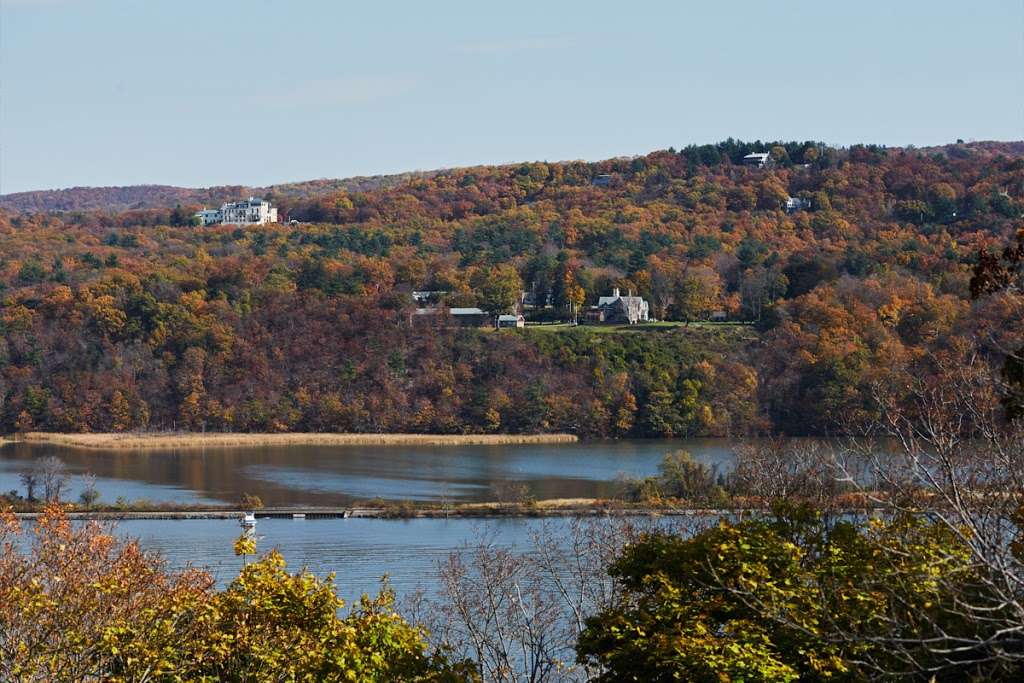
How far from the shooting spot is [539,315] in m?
67.2

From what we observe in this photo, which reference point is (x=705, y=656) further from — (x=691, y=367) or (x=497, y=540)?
(x=691, y=367)

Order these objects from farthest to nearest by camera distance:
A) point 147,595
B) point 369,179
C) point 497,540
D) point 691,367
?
point 369,179, point 691,367, point 497,540, point 147,595

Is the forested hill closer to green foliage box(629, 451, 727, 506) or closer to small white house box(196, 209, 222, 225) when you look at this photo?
green foliage box(629, 451, 727, 506)

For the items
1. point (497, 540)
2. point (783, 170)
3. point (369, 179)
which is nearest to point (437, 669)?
point (497, 540)

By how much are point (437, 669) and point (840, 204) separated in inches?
2879

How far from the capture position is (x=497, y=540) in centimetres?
2934

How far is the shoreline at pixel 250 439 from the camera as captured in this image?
52.5m

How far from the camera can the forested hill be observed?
178 feet

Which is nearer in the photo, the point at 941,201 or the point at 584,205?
the point at 941,201

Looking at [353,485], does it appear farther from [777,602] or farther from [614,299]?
[777,602]

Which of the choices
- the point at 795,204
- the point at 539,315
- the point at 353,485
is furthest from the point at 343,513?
the point at 795,204

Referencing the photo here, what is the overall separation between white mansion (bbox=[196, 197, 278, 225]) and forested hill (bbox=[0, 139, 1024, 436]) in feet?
62.5

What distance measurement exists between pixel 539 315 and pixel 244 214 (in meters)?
44.4

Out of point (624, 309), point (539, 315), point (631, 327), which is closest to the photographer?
point (631, 327)
